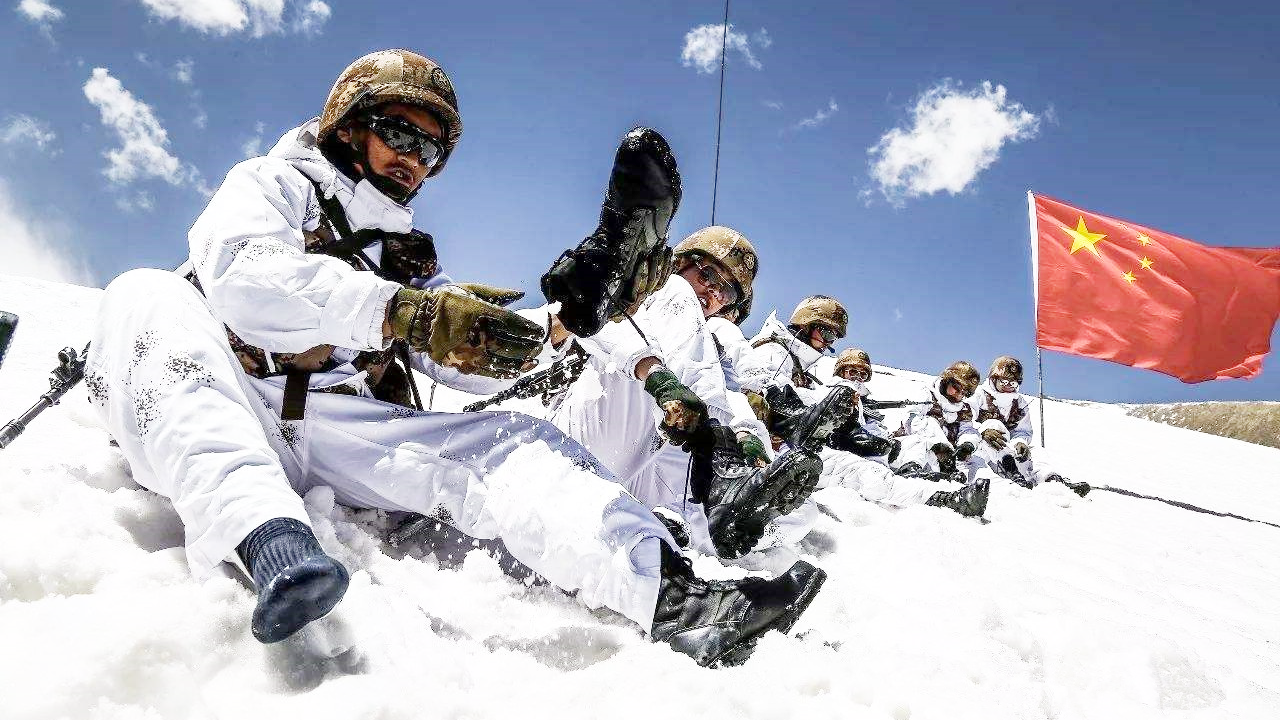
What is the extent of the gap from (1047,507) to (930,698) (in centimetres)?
656

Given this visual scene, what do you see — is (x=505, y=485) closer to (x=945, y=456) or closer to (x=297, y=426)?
(x=297, y=426)

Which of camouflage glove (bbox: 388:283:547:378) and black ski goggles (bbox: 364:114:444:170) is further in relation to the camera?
black ski goggles (bbox: 364:114:444:170)

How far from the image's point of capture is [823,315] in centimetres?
658

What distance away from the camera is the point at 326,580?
1.32m

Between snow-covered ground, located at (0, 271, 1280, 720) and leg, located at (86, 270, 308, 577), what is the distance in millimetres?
153

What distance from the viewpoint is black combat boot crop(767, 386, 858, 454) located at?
461 centimetres

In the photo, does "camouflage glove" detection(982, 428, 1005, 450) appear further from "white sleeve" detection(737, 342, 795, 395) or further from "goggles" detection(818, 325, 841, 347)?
"white sleeve" detection(737, 342, 795, 395)

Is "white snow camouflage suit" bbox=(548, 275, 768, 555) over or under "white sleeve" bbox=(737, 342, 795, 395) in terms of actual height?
under

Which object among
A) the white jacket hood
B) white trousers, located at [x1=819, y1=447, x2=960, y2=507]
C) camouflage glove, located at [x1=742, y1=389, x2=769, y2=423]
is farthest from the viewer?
white trousers, located at [x1=819, y1=447, x2=960, y2=507]

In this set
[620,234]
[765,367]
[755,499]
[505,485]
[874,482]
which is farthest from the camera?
[874,482]

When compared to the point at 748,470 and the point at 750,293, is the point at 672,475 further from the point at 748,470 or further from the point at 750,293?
the point at 750,293

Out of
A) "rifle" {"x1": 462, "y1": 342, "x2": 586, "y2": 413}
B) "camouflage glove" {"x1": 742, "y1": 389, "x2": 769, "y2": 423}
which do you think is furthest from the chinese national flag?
"rifle" {"x1": 462, "y1": 342, "x2": 586, "y2": 413}

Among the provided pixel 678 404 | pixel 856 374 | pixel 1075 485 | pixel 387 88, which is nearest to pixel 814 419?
pixel 678 404

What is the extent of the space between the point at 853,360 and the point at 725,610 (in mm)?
7702
